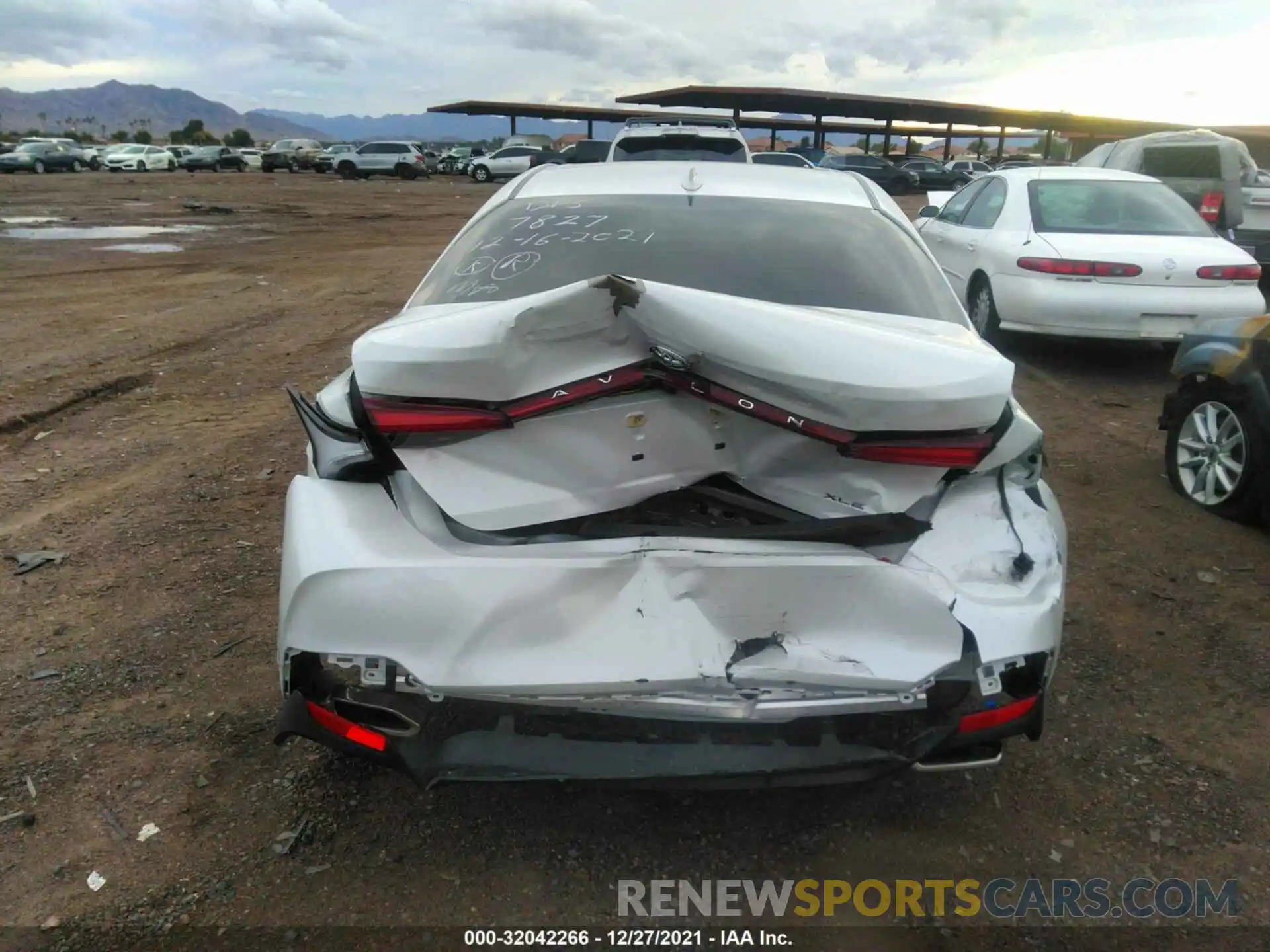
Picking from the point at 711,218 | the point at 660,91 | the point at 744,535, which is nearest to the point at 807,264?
the point at 711,218

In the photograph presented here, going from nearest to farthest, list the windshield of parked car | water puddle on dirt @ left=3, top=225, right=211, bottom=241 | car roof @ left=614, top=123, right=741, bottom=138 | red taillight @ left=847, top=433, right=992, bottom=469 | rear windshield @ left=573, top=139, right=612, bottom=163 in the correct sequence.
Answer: red taillight @ left=847, top=433, right=992, bottom=469 < car roof @ left=614, top=123, right=741, bottom=138 < water puddle on dirt @ left=3, top=225, right=211, bottom=241 < the windshield of parked car < rear windshield @ left=573, top=139, right=612, bottom=163

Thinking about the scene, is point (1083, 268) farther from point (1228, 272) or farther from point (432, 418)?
point (432, 418)

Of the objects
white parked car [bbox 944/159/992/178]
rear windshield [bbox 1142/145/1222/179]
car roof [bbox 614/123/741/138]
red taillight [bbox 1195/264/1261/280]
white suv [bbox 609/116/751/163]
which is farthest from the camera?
white parked car [bbox 944/159/992/178]

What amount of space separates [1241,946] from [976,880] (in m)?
0.61

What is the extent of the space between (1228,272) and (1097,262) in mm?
955

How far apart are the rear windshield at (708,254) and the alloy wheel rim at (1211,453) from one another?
2.34 m

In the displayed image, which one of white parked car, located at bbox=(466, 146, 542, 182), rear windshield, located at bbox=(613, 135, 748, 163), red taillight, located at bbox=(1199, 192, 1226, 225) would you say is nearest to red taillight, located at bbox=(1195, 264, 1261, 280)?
red taillight, located at bbox=(1199, 192, 1226, 225)

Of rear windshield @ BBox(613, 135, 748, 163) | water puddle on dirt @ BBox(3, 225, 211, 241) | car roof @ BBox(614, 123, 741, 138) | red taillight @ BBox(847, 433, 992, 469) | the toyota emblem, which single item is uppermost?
car roof @ BBox(614, 123, 741, 138)

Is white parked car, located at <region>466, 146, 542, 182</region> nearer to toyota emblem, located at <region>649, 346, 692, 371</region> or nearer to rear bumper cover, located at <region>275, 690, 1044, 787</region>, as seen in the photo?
toyota emblem, located at <region>649, 346, 692, 371</region>

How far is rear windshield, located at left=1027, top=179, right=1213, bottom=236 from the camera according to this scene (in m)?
7.25

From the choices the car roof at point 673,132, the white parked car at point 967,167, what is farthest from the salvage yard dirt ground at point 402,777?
the white parked car at point 967,167

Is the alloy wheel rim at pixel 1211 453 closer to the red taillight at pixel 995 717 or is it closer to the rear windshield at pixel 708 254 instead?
the rear windshield at pixel 708 254

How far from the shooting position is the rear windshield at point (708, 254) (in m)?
3.04

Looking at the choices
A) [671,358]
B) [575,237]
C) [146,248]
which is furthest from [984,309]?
[146,248]
